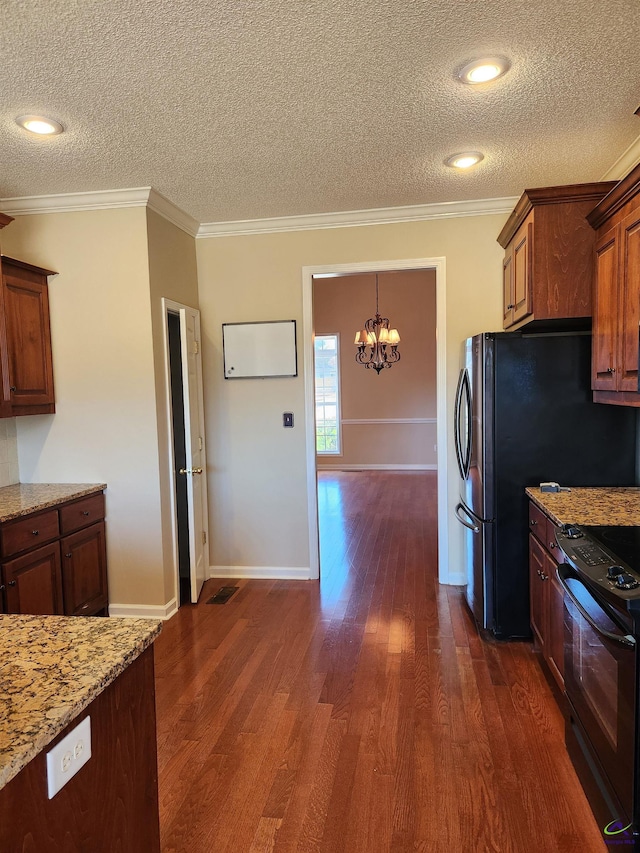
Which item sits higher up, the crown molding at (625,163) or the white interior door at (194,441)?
the crown molding at (625,163)

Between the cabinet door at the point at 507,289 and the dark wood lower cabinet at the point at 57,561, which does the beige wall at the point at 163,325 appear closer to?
the dark wood lower cabinet at the point at 57,561

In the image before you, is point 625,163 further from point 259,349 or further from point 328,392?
point 328,392

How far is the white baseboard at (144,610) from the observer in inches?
132

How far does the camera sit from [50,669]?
3.53ft

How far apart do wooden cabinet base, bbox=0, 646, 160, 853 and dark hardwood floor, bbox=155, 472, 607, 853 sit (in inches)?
24.4

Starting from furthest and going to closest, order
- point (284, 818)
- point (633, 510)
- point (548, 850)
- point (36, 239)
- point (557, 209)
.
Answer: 1. point (36, 239)
2. point (557, 209)
3. point (633, 510)
4. point (284, 818)
5. point (548, 850)

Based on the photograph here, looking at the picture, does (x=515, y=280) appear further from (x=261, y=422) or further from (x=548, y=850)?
(x=548, y=850)

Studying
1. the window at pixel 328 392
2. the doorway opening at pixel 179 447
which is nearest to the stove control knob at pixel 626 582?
the doorway opening at pixel 179 447

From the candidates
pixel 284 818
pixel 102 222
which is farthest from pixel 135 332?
pixel 284 818

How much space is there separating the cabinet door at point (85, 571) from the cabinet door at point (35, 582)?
81mm

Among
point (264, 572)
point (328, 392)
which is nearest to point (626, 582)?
point (264, 572)

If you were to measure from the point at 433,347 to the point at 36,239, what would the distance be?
21.1 feet

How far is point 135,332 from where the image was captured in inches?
128

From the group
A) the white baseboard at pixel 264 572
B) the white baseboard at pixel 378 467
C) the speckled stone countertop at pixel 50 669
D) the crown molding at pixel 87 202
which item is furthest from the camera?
the white baseboard at pixel 378 467
